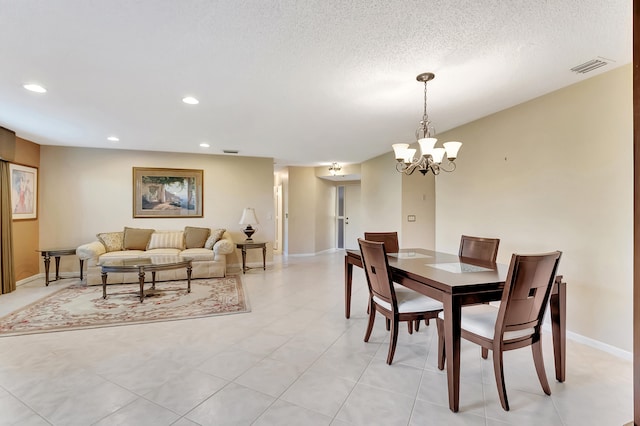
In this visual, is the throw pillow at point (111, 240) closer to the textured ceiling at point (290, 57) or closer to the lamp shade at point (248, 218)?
the textured ceiling at point (290, 57)

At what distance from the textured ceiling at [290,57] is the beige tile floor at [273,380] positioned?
226cm

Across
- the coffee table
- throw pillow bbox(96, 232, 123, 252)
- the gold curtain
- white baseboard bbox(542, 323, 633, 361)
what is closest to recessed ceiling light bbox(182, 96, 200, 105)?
the coffee table

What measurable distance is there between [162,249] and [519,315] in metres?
5.16

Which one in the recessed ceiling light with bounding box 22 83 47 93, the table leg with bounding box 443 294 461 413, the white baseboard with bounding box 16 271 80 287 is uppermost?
the recessed ceiling light with bounding box 22 83 47 93

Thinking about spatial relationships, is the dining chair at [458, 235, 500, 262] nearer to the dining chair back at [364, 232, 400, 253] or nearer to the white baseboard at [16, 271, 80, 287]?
the dining chair back at [364, 232, 400, 253]

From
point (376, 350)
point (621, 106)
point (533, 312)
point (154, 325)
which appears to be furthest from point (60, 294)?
point (621, 106)

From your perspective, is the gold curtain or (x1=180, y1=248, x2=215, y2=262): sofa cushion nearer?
the gold curtain

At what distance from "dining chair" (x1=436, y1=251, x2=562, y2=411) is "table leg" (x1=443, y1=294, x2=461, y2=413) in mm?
231

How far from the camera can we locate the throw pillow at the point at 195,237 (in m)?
5.45

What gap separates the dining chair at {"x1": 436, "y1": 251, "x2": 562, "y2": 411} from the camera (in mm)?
1678

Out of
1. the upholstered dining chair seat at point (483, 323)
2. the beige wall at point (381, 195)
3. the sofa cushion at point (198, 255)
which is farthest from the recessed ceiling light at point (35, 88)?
the beige wall at point (381, 195)

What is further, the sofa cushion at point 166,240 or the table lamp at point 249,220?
the table lamp at point 249,220

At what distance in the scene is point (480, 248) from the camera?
9.40 ft

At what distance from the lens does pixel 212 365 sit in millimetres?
2254
